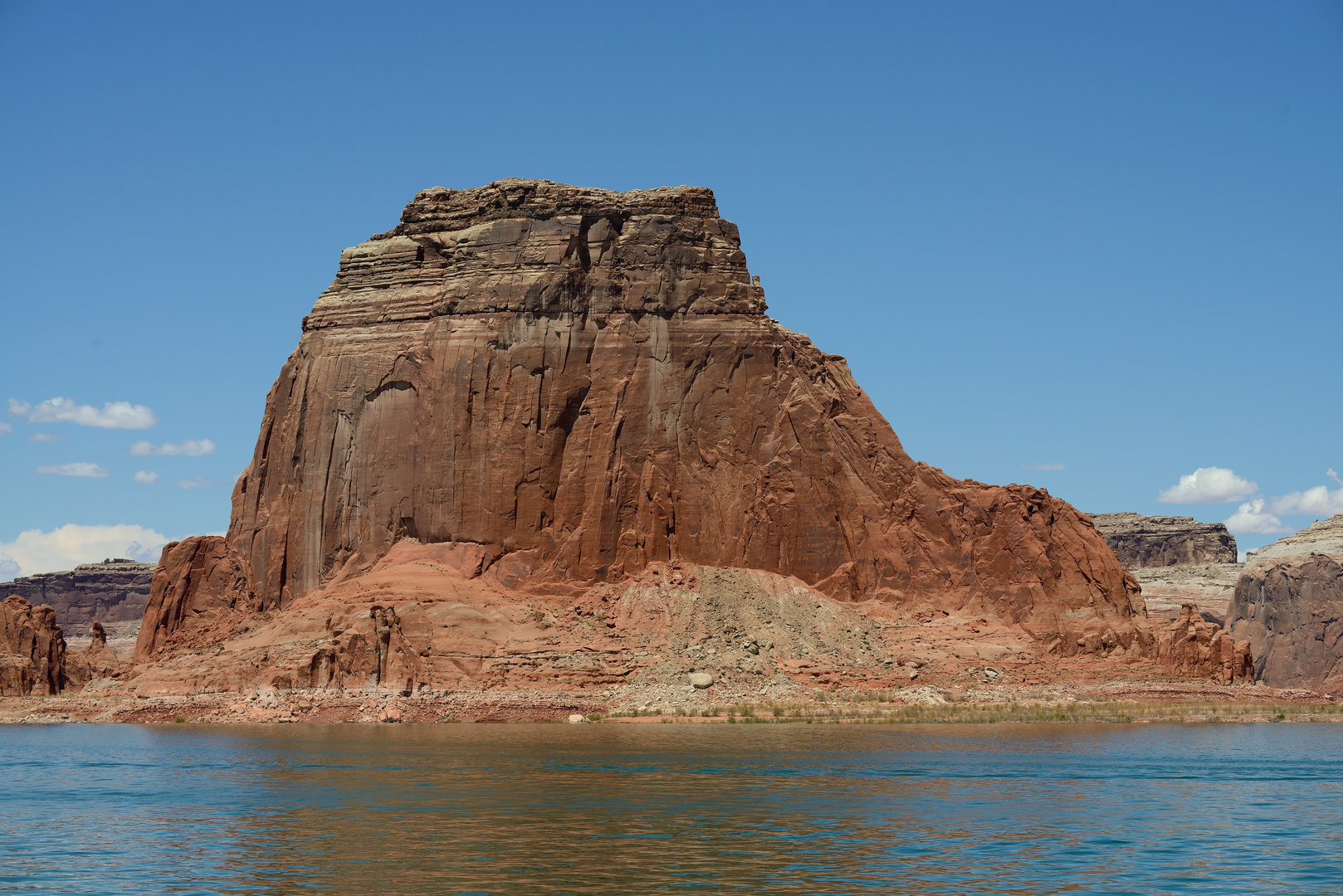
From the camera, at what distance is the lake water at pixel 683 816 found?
29719 mm

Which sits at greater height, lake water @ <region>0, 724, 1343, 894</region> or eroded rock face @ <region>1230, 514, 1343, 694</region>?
eroded rock face @ <region>1230, 514, 1343, 694</region>

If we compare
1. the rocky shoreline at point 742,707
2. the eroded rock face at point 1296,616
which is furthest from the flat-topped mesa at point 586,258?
the eroded rock face at point 1296,616

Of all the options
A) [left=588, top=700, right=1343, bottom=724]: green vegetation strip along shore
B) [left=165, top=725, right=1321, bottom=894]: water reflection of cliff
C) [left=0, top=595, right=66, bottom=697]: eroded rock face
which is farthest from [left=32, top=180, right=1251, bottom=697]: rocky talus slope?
[left=165, top=725, right=1321, bottom=894]: water reflection of cliff

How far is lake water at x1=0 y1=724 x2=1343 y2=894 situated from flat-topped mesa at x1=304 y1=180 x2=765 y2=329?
40395mm

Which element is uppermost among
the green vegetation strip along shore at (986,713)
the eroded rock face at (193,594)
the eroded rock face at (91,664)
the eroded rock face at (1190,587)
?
the eroded rock face at (1190,587)

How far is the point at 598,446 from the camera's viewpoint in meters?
94.8

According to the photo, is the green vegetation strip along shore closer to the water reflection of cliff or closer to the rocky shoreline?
the rocky shoreline

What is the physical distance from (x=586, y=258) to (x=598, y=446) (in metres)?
13.2

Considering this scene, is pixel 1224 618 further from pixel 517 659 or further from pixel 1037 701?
pixel 517 659

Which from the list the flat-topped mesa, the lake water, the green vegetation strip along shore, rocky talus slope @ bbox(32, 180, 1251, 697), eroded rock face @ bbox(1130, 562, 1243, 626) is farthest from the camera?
eroded rock face @ bbox(1130, 562, 1243, 626)

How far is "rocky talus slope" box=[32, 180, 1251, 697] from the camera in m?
85.1

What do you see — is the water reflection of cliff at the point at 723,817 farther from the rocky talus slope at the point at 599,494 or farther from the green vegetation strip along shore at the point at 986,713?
the rocky talus slope at the point at 599,494

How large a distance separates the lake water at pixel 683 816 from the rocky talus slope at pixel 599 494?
70.4 ft

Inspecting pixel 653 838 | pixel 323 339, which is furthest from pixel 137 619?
pixel 653 838
